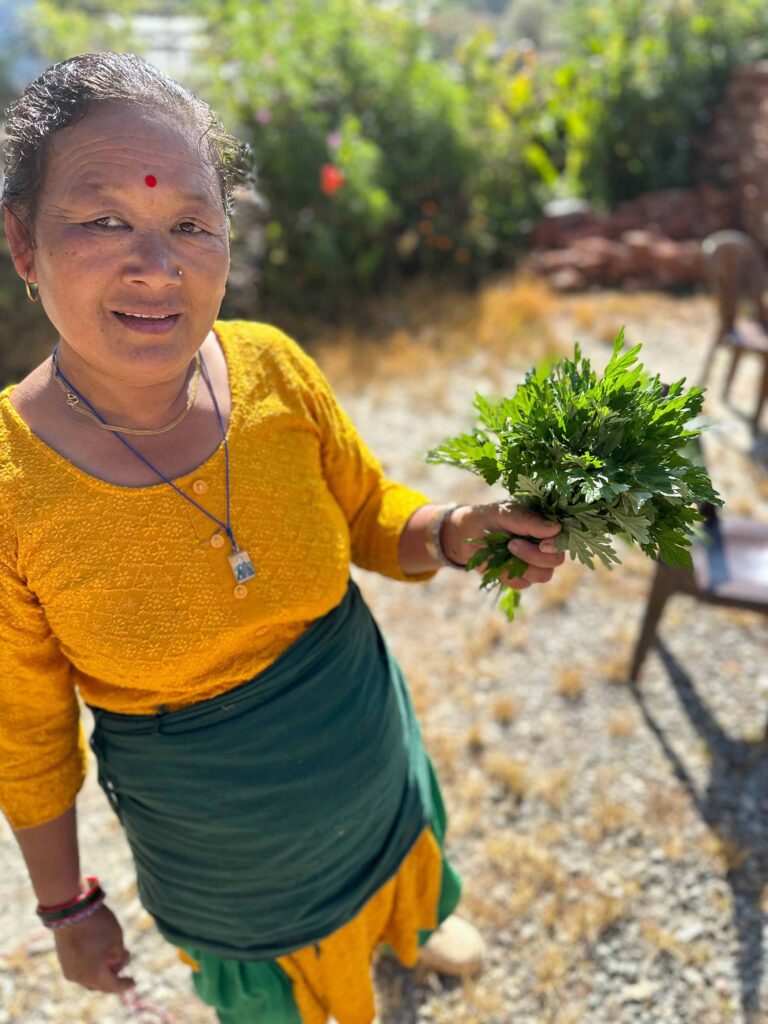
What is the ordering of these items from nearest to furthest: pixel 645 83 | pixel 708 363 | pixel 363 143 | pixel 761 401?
pixel 761 401, pixel 708 363, pixel 363 143, pixel 645 83

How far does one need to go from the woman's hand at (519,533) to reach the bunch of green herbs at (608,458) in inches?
0.9

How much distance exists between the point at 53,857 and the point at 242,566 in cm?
60

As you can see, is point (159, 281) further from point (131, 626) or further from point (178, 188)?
point (131, 626)

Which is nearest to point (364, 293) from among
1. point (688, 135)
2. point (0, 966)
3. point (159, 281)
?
point (688, 135)

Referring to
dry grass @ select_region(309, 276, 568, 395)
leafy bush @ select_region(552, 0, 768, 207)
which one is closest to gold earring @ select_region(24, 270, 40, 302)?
dry grass @ select_region(309, 276, 568, 395)

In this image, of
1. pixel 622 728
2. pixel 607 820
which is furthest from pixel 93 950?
pixel 622 728

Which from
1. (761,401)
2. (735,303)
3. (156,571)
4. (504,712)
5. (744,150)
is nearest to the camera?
(156,571)

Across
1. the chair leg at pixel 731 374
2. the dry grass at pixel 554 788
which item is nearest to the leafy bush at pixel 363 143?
the chair leg at pixel 731 374

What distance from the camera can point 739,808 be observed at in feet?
8.79

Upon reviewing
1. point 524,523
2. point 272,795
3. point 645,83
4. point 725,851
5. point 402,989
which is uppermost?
point 645,83

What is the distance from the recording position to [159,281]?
3.27 ft

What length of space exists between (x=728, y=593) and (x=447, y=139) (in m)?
6.10

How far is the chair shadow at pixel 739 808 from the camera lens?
7.38ft

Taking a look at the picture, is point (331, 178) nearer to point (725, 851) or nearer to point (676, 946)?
point (725, 851)
